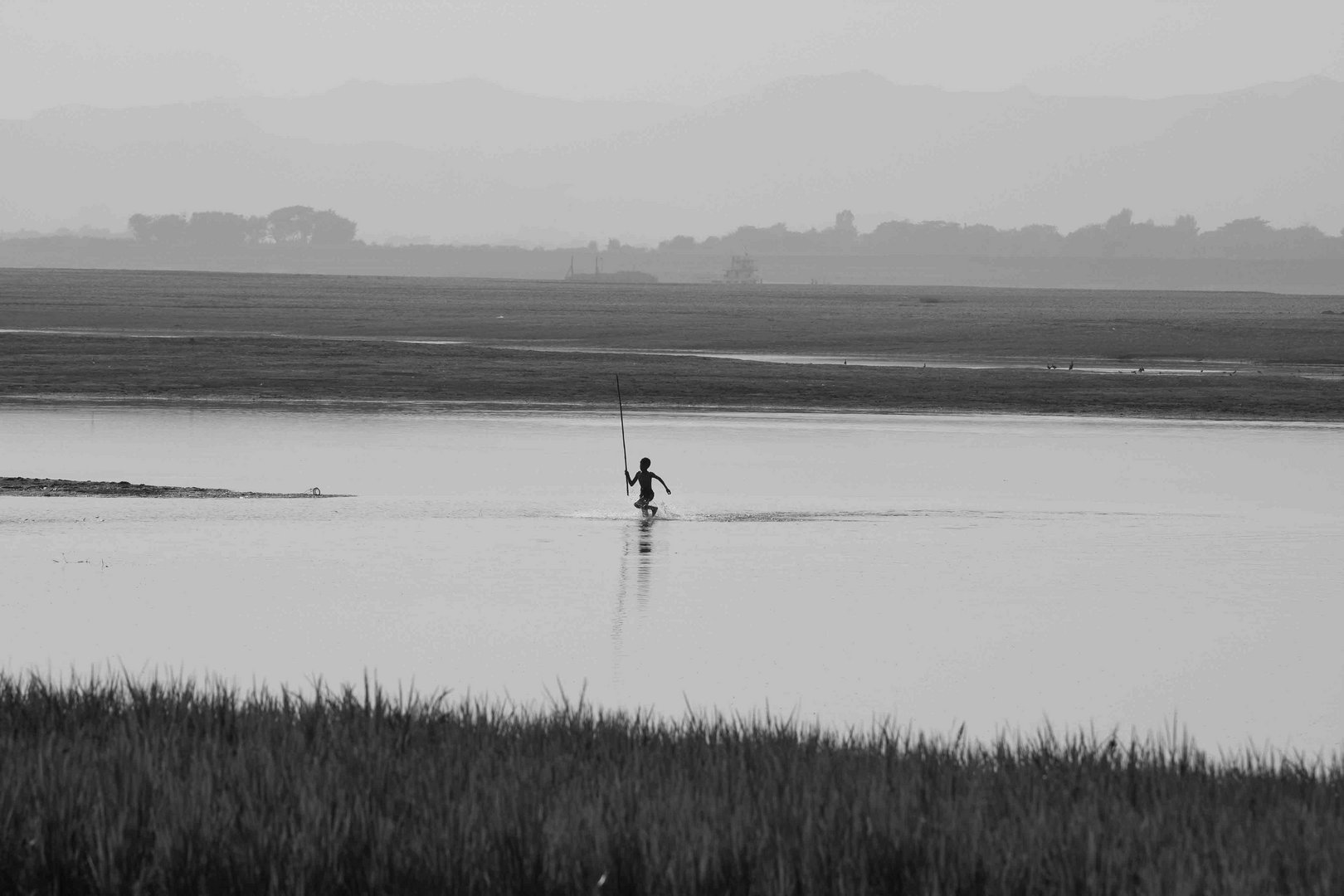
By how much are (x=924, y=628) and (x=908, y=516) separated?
7.91 m

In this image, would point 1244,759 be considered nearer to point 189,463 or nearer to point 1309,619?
point 1309,619

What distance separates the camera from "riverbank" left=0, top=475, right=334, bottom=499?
82.0 feet

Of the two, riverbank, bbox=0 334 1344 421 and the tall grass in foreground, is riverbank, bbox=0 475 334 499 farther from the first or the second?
riverbank, bbox=0 334 1344 421

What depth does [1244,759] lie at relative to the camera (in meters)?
11.0

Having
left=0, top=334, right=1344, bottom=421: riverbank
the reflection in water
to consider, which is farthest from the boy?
left=0, top=334, right=1344, bottom=421: riverbank

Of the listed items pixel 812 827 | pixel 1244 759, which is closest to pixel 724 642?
pixel 1244 759

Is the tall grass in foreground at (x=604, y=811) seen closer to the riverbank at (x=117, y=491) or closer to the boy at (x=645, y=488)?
the boy at (x=645, y=488)

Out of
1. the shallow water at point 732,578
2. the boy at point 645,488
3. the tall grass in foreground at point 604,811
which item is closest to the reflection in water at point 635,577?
the shallow water at point 732,578

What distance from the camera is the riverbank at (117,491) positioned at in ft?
82.0

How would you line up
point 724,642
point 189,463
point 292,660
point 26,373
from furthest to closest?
point 26,373 < point 189,463 < point 724,642 < point 292,660

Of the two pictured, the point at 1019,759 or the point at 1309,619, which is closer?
the point at 1019,759

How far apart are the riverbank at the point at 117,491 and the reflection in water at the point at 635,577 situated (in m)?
5.37

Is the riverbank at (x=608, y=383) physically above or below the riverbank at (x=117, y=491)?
below

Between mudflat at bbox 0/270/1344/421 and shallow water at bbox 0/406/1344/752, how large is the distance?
1192 cm
